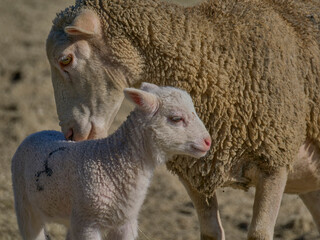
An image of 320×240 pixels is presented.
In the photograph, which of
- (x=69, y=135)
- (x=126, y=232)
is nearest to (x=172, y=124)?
(x=126, y=232)

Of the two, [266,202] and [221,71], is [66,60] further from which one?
[266,202]

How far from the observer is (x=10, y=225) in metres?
A: 7.11

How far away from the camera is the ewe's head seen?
4449mm

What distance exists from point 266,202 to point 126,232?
1.38 metres

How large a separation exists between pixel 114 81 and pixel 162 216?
12.4ft

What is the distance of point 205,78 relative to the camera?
5781 mm

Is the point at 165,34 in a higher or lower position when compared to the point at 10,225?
higher

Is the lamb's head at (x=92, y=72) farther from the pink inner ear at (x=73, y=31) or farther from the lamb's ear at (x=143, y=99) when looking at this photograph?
the lamb's ear at (x=143, y=99)

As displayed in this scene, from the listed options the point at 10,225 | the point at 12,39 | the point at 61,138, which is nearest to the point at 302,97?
the point at 61,138

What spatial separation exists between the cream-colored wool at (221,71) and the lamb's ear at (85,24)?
0.23 feet

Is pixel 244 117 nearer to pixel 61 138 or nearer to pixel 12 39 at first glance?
pixel 61 138

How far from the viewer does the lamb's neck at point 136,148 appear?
4.56 m

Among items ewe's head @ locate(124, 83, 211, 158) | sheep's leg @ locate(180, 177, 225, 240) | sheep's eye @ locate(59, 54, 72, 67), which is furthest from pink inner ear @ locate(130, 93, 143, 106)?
sheep's leg @ locate(180, 177, 225, 240)

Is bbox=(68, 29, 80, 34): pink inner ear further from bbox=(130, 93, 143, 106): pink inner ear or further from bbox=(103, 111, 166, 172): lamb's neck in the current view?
bbox=(130, 93, 143, 106): pink inner ear
